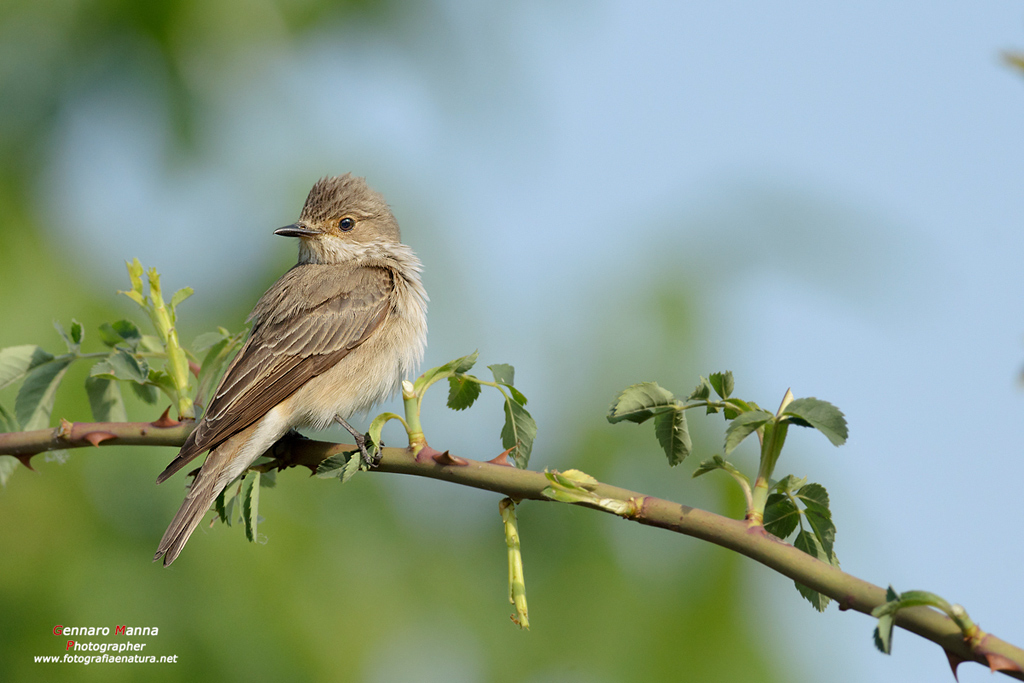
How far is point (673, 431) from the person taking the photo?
2.40 metres

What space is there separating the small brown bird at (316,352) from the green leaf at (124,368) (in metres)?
0.75

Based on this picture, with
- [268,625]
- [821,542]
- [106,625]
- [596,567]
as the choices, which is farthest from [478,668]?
[821,542]

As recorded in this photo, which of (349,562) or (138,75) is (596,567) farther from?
(138,75)

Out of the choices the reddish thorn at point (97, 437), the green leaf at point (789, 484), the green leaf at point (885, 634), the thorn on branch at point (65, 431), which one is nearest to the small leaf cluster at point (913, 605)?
the green leaf at point (885, 634)

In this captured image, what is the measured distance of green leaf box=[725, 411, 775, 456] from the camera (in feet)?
7.02

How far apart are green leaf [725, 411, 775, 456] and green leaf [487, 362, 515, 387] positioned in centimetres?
72

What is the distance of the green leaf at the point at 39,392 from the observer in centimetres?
341

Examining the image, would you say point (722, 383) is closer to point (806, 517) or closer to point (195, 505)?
point (806, 517)

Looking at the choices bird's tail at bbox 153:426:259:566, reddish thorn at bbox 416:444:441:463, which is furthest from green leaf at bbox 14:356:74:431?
reddish thorn at bbox 416:444:441:463

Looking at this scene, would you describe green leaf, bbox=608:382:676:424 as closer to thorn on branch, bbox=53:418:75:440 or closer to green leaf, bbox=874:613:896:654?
green leaf, bbox=874:613:896:654

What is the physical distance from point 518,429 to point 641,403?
1.65 feet

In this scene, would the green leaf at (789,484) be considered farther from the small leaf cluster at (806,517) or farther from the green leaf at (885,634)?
the green leaf at (885,634)

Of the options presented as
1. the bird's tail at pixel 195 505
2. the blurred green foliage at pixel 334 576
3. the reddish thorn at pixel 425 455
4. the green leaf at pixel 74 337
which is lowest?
the blurred green foliage at pixel 334 576

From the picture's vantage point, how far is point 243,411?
465 cm
